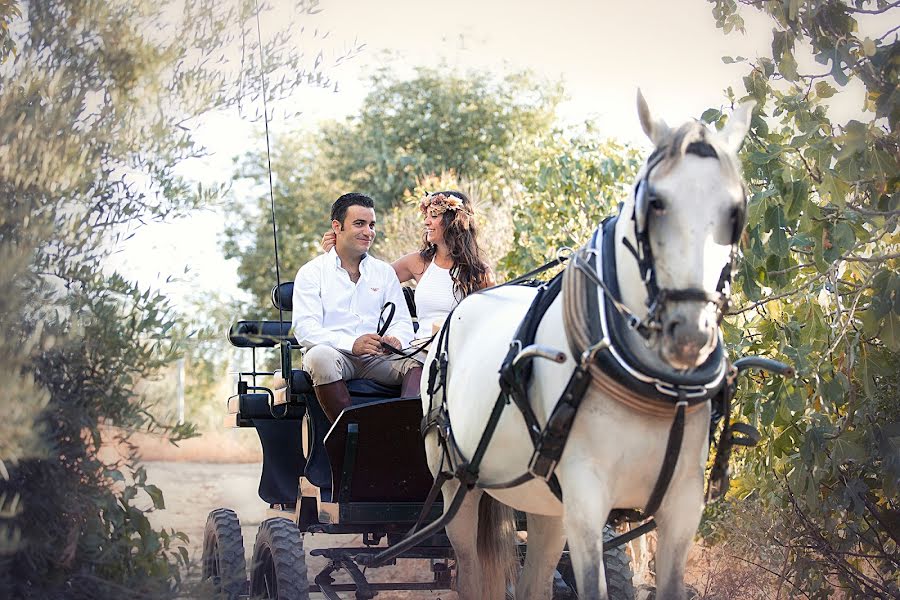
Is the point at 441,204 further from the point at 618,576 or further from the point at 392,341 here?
the point at 618,576

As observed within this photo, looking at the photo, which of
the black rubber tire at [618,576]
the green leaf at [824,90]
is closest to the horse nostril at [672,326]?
the black rubber tire at [618,576]

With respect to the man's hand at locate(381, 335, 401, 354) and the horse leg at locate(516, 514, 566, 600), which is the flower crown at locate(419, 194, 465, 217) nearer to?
the man's hand at locate(381, 335, 401, 354)

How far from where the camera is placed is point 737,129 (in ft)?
11.0

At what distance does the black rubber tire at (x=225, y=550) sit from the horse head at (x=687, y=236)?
2.86 meters

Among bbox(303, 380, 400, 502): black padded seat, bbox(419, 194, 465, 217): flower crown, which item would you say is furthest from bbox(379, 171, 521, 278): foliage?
bbox(303, 380, 400, 502): black padded seat

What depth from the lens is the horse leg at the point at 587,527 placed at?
324 cm

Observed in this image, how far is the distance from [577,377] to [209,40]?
5.95 ft

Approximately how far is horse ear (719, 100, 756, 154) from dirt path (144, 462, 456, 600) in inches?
84.6

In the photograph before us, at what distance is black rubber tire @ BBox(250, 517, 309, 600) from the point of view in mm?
4992

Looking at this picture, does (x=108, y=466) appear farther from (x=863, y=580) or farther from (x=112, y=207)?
(x=863, y=580)

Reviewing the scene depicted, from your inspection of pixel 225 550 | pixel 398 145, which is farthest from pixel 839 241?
pixel 398 145

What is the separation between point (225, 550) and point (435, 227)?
193 cm

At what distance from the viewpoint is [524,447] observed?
3.70 m

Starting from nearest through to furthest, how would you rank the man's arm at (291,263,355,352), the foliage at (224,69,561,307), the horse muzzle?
the horse muzzle
the man's arm at (291,263,355,352)
the foliage at (224,69,561,307)
